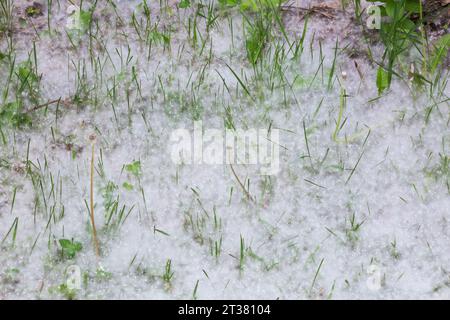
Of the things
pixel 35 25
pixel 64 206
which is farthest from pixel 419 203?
pixel 35 25

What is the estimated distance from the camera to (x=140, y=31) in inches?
132

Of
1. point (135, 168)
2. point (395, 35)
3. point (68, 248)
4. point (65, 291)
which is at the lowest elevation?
point (65, 291)

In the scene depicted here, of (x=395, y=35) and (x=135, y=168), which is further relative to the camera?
(x=395, y=35)

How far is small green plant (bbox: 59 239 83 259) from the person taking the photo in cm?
260

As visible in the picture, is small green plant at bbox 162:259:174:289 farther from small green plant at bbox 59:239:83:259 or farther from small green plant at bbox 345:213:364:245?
small green plant at bbox 345:213:364:245

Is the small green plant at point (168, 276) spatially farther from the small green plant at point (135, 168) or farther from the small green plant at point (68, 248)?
the small green plant at point (135, 168)

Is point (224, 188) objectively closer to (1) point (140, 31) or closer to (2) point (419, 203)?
(2) point (419, 203)

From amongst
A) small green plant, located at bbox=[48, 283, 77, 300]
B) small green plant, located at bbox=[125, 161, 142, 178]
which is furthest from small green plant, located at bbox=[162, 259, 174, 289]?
small green plant, located at bbox=[125, 161, 142, 178]

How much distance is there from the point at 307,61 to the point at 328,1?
1.42 ft

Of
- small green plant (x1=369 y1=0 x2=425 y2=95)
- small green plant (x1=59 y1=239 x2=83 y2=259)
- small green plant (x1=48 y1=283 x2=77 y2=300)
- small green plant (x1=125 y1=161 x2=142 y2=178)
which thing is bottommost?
small green plant (x1=48 y1=283 x2=77 y2=300)

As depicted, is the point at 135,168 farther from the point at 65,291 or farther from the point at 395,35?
the point at 395,35

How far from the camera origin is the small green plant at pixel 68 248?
2.60 metres

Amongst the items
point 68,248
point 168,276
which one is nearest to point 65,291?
point 68,248

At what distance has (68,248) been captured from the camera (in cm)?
261
